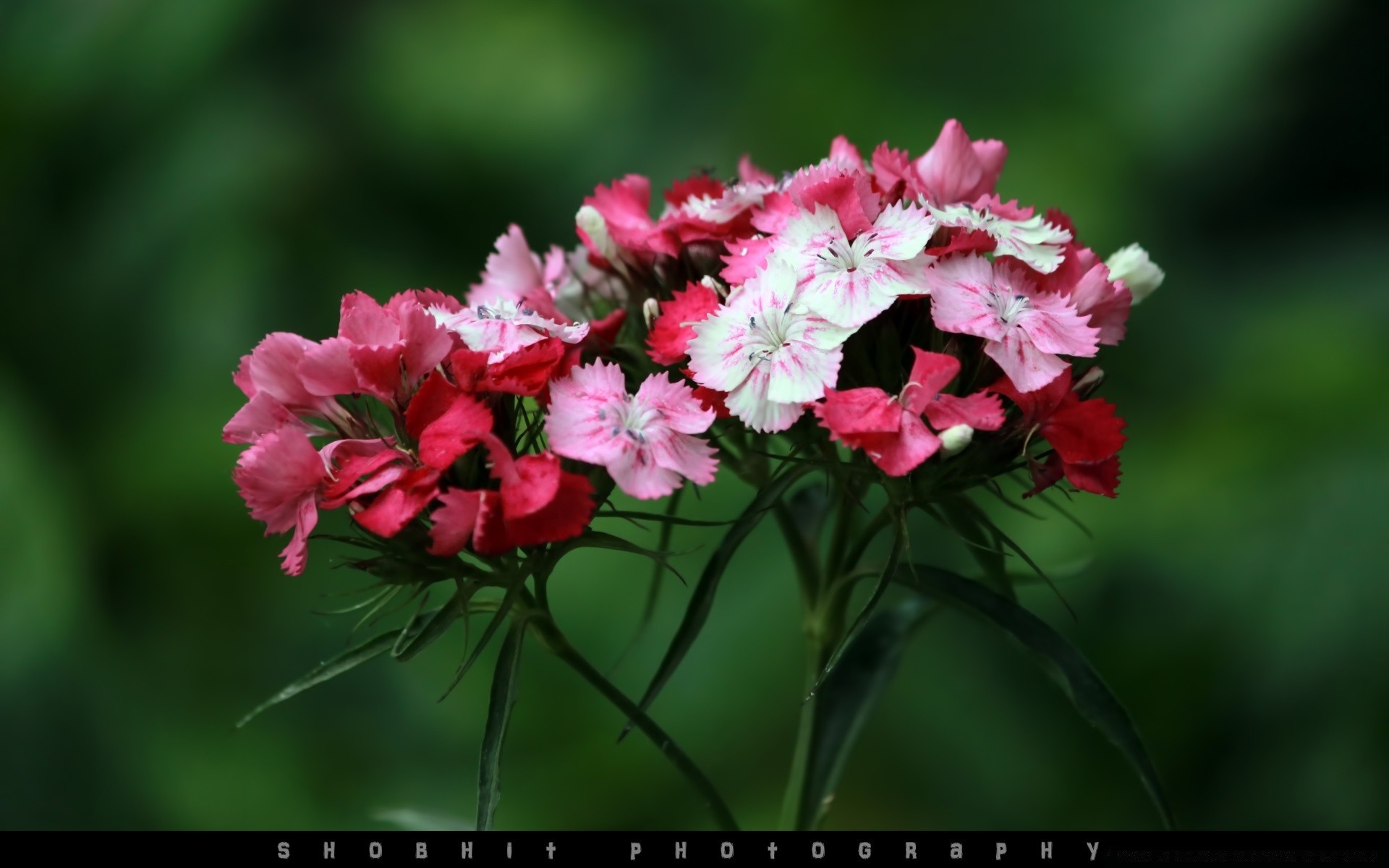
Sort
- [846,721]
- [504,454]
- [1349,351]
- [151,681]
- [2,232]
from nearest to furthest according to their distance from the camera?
[504,454], [846,721], [1349,351], [151,681], [2,232]

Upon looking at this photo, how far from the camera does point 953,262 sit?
88 cm

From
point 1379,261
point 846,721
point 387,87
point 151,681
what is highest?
point 387,87

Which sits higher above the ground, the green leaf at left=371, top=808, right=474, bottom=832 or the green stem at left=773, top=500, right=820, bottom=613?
the green stem at left=773, top=500, right=820, bottom=613

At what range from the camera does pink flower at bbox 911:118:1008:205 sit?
1.00 m

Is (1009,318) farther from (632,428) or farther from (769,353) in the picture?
(632,428)

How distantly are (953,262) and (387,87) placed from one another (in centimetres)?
221

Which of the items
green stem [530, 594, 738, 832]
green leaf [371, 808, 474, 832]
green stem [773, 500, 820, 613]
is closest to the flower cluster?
green stem [530, 594, 738, 832]

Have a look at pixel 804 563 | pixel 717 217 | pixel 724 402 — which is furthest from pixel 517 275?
pixel 804 563

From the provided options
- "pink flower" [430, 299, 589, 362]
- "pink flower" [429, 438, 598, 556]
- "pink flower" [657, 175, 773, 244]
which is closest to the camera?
"pink flower" [429, 438, 598, 556]

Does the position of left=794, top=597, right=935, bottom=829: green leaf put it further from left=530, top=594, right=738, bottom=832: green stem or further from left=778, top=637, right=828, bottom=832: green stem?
left=530, top=594, right=738, bottom=832: green stem

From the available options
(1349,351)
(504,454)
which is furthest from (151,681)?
(1349,351)

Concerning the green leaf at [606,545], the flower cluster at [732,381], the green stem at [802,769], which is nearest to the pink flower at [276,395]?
the flower cluster at [732,381]

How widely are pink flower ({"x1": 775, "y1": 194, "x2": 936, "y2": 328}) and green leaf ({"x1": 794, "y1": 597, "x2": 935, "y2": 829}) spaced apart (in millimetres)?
415

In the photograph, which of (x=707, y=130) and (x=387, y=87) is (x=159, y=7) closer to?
(x=387, y=87)
